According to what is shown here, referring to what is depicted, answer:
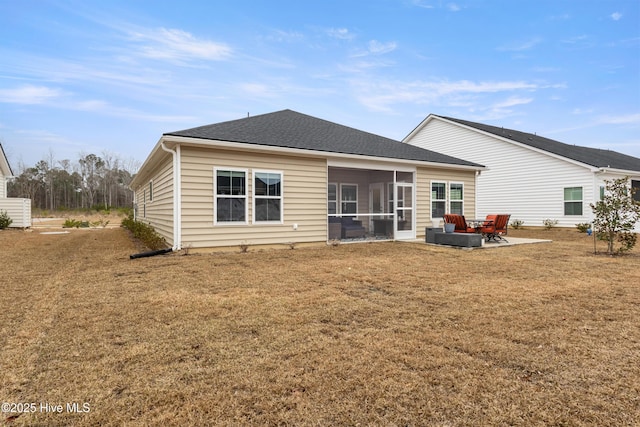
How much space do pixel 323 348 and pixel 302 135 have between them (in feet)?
29.6

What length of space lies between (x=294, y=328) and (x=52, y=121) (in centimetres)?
3842

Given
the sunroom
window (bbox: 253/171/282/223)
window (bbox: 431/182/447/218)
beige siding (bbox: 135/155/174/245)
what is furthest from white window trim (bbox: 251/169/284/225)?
window (bbox: 431/182/447/218)

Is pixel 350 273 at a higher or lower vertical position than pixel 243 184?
lower

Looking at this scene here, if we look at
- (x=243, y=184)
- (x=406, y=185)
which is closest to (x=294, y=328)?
(x=243, y=184)

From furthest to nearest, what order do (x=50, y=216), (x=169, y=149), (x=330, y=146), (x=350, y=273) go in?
(x=50, y=216) → (x=330, y=146) → (x=169, y=149) → (x=350, y=273)

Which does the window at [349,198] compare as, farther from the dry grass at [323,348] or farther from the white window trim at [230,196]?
the dry grass at [323,348]

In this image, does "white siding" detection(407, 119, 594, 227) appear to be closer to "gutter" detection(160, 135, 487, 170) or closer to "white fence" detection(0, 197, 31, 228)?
"gutter" detection(160, 135, 487, 170)

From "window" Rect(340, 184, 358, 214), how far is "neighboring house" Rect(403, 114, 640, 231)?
9121 mm

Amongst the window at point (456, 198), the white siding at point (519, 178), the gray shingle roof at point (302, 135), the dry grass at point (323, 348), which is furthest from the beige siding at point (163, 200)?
the white siding at point (519, 178)

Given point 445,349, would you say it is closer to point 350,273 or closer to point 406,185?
point 350,273

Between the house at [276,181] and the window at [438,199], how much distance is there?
4 cm

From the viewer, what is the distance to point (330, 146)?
10.7 metres

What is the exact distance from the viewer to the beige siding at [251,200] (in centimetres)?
855

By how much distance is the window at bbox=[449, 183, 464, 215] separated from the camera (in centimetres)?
1341
